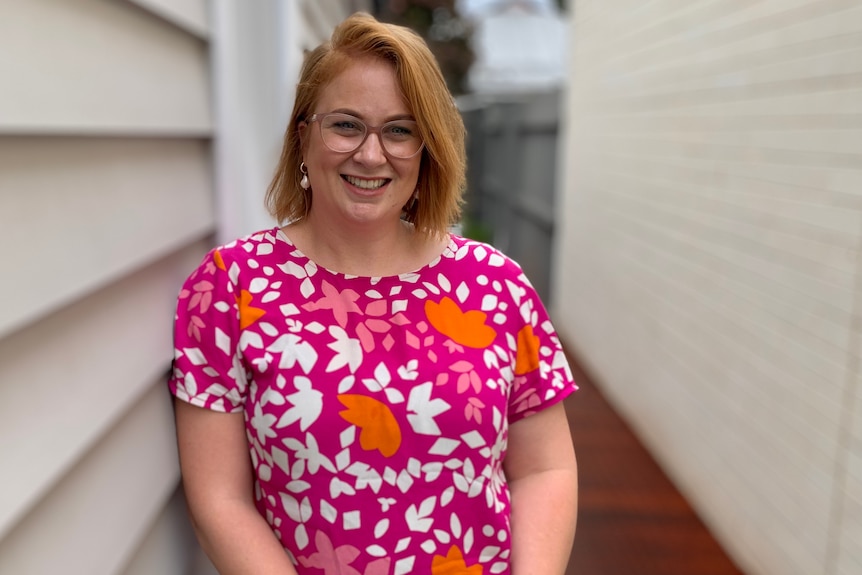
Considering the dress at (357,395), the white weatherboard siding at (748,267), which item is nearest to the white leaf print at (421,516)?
the dress at (357,395)

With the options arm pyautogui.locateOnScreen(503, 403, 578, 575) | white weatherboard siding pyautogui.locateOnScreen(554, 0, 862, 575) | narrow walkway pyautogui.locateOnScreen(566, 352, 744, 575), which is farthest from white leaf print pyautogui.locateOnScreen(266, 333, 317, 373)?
narrow walkway pyautogui.locateOnScreen(566, 352, 744, 575)

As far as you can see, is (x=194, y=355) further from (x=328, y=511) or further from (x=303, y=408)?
(x=328, y=511)

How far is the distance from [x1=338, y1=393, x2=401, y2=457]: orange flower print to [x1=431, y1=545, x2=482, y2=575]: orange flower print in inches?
8.9

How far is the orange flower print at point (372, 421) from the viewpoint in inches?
52.6

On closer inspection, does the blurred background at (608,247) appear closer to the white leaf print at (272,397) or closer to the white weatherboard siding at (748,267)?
the white weatherboard siding at (748,267)

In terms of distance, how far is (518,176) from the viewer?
8844mm

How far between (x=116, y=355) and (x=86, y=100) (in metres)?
0.37

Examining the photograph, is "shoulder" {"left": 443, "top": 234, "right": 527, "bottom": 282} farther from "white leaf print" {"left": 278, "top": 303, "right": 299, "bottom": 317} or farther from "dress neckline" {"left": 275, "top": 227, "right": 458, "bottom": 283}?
"white leaf print" {"left": 278, "top": 303, "right": 299, "bottom": 317}

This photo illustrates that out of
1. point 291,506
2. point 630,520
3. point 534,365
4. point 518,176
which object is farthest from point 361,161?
point 518,176

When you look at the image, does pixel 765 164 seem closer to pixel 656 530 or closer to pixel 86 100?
pixel 656 530

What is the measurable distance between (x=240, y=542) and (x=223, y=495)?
0.27 feet

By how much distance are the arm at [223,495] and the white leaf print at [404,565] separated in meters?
0.18

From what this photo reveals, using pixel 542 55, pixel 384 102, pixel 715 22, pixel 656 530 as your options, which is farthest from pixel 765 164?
pixel 542 55

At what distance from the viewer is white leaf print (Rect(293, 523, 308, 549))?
4.55ft
